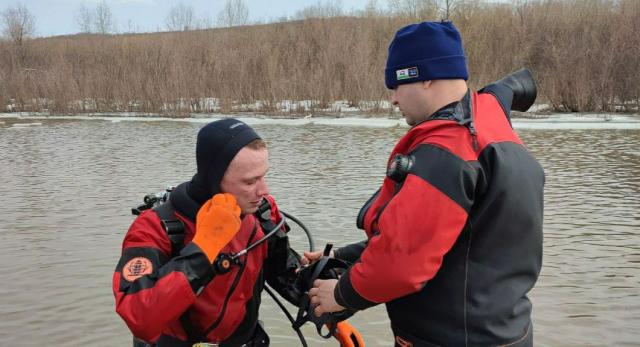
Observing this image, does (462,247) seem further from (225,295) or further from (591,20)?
(591,20)

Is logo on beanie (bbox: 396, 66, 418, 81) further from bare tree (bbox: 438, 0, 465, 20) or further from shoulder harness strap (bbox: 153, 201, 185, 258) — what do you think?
bare tree (bbox: 438, 0, 465, 20)

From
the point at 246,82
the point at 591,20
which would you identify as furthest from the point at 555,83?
the point at 246,82

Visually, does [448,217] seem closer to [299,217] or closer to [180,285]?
[180,285]

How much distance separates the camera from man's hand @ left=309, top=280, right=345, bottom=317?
1751 millimetres

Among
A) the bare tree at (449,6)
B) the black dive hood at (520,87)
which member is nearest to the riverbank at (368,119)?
the bare tree at (449,6)

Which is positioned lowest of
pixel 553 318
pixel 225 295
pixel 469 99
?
pixel 553 318

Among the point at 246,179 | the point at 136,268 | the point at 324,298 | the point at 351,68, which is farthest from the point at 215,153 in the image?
the point at 351,68

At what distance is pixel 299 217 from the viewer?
6.44 meters

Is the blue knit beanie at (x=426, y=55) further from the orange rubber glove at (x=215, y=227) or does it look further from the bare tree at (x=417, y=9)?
the bare tree at (x=417, y=9)

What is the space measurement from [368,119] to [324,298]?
54.6 feet

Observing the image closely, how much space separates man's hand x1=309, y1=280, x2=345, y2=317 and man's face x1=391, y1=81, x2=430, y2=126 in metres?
0.57

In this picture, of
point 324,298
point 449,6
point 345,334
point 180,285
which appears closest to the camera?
point 180,285

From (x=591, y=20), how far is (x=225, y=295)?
2265cm

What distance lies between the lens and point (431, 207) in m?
1.43
